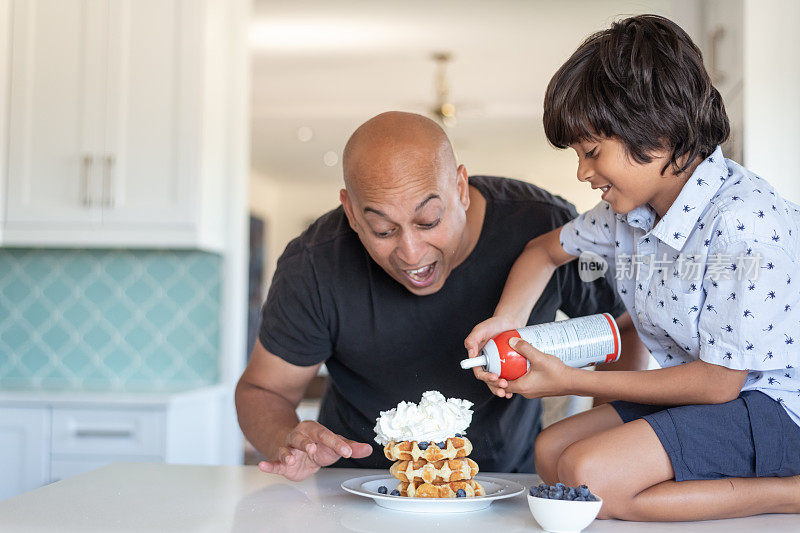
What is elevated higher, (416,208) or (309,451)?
(416,208)

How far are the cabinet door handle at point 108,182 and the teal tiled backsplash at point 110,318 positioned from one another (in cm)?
38

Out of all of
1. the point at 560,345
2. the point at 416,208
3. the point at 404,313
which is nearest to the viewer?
the point at 560,345

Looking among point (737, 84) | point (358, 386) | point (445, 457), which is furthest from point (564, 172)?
Result: point (445, 457)

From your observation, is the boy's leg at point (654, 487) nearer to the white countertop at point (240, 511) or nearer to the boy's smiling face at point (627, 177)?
the white countertop at point (240, 511)

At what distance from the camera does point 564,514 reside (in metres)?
1.08

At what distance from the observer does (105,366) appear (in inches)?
145

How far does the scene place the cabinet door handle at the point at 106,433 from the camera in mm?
3051

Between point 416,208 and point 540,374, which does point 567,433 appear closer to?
point 540,374

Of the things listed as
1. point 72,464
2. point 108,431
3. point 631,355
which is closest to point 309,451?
point 631,355

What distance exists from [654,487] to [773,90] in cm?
202

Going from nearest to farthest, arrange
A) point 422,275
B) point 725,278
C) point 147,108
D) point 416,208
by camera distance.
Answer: point 725,278 → point 416,208 → point 422,275 → point 147,108

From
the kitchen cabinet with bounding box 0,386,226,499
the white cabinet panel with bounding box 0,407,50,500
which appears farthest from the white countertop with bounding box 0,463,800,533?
the white cabinet panel with bounding box 0,407,50,500

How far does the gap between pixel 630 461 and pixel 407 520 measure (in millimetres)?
340

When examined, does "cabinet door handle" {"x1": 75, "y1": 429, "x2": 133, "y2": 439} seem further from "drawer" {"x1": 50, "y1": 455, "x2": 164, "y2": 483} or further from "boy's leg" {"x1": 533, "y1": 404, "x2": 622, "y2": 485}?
"boy's leg" {"x1": 533, "y1": 404, "x2": 622, "y2": 485}
